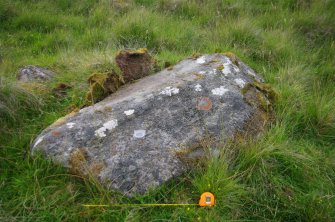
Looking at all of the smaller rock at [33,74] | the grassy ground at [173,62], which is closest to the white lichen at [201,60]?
the grassy ground at [173,62]

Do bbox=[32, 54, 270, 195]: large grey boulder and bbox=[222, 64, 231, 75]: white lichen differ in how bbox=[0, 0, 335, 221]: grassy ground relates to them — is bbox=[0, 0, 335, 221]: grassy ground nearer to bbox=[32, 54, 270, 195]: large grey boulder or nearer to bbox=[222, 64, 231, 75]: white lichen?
bbox=[32, 54, 270, 195]: large grey boulder

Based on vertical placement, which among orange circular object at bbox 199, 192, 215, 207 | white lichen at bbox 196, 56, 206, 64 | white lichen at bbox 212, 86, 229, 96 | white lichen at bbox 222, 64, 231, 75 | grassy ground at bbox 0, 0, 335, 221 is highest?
white lichen at bbox 222, 64, 231, 75

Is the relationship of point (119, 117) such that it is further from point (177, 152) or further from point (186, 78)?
point (186, 78)

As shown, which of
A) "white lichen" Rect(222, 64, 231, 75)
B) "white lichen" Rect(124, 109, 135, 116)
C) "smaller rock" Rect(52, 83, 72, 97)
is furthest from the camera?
"smaller rock" Rect(52, 83, 72, 97)

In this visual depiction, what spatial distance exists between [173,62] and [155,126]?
189 cm

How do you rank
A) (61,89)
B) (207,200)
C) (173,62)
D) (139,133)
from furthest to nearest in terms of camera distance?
1. (173,62)
2. (61,89)
3. (139,133)
4. (207,200)

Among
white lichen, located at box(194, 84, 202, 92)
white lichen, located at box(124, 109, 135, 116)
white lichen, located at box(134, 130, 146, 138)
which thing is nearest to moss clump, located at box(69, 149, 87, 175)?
white lichen, located at box(134, 130, 146, 138)

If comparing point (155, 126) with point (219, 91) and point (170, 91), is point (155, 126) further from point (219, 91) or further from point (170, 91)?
point (219, 91)

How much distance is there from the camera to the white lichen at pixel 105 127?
111 inches

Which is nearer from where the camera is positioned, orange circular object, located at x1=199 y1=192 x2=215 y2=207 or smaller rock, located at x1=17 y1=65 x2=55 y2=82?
orange circular object, located at x1=199 y1=192 x2=215 y2=207

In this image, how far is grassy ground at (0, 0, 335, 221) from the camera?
8.06 ft

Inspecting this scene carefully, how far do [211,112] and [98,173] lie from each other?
46.5 inches

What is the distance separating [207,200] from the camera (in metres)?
2.41

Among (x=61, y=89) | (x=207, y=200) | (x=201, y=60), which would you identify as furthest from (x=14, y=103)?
(x=207, y=200)
